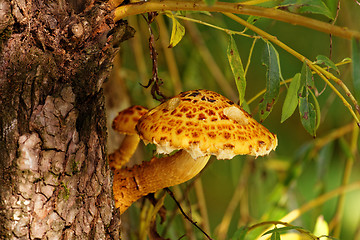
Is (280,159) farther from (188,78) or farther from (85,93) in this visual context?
(85,93)

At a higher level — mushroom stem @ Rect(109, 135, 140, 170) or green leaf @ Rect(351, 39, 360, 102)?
mushroom stem @ Rect(109, 135, 140, 170)

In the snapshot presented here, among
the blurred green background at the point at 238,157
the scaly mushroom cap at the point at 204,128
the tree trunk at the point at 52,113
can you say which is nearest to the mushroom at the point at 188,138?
the scaly mushroom cap at the point at 204,128

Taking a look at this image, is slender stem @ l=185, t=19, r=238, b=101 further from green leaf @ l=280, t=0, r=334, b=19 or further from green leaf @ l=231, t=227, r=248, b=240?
green leaf @ l=280, t=0, r=334, b=19

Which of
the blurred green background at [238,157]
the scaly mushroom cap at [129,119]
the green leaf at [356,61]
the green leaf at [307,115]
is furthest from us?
the blurred green background at [238,157]

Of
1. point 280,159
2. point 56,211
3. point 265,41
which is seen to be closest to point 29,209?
point 56,211

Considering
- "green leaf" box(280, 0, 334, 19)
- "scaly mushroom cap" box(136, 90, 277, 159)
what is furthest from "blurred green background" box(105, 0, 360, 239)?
"green leaf" box(280, 0, 334, 19)

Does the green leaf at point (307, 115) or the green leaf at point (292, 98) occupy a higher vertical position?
the green leaf at point (292, 98)

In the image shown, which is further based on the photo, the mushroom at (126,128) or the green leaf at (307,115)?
the mushroom at (126,128)

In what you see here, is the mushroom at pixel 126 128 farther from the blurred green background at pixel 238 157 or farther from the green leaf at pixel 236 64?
the green leaf at pixel 236 64
